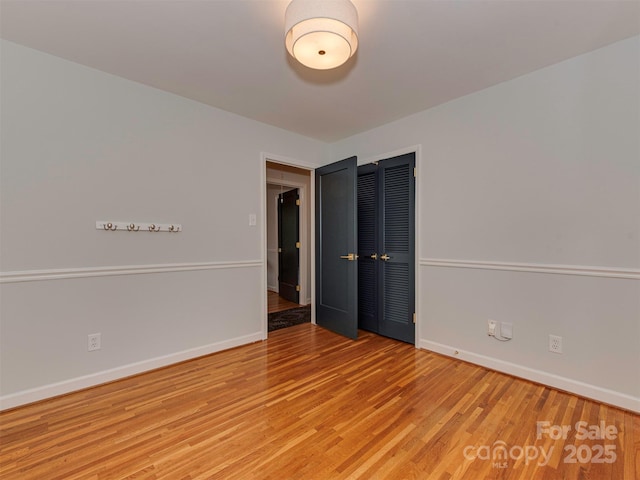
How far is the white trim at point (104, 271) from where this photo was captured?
202 centimetres

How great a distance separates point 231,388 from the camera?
225 centimetres

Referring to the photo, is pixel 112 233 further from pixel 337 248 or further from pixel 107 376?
pixel 337 248

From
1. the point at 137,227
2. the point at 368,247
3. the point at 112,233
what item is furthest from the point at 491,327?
the point at 112,233

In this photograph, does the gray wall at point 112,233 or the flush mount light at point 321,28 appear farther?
the gray wall at point 112,233

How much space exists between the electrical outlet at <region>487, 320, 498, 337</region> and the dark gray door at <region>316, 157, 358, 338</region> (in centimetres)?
130

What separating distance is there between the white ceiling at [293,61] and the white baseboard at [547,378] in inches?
93.9

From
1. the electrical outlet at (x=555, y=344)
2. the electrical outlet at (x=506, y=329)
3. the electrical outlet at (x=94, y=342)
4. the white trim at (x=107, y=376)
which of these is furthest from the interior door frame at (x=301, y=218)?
the electrical outlet at (x=555, y=344)

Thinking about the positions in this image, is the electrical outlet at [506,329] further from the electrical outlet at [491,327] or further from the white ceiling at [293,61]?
the white ceiling at [293,61]

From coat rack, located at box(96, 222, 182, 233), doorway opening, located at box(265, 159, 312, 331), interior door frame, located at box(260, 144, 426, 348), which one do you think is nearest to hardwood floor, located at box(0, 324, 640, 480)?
interior door frame, located at box(260, 144, 426, 348)

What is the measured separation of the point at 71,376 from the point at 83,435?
26.3 inches

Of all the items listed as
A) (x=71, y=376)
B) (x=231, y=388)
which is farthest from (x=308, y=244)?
(x=71, y=376)

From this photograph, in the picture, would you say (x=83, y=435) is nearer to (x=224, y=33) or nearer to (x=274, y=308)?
(x=224, y=33)

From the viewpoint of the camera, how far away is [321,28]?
4.89 ft

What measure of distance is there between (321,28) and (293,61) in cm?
78
